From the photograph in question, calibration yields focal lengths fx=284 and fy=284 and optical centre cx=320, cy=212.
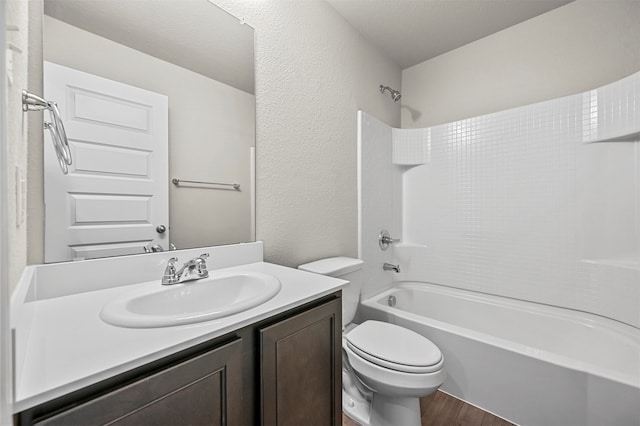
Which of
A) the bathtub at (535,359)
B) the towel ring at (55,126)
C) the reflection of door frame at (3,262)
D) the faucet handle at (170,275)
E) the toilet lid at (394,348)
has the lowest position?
the bathtub at (535,359)

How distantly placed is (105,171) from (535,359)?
200 centimetres

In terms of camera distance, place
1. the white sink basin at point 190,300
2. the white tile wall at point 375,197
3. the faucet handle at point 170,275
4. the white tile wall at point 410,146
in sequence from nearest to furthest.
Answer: the white sink basin at point 190,300, the faucet handle at point 170,275, the white tile wall at point 375,197, the white tile wall at point 410,146

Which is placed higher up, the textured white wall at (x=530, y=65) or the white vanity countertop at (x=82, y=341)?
the textured white wall at (x=530, y=65)

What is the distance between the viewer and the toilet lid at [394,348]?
125 centimetres

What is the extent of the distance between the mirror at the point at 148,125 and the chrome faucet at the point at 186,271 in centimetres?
12

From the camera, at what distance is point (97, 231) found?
3.18ft

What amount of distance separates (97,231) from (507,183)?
239 cm

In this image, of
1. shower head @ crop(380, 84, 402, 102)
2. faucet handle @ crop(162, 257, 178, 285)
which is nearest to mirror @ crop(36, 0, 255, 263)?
faucet handle @ crop(162, 257, 178, 285)

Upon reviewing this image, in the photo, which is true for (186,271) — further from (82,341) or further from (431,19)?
(431,19)

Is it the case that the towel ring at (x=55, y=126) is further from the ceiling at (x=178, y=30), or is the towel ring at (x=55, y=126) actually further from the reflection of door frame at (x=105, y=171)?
the ceiling at (x=178, y=30)

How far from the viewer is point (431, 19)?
1985 mm

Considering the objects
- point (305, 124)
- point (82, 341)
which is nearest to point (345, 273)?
point (305, 124)

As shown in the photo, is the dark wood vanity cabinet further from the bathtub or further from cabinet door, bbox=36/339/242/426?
the bathtub

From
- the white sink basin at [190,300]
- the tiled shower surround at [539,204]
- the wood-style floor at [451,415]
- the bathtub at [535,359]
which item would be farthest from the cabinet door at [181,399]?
the tiled shower surround at [539,204]
